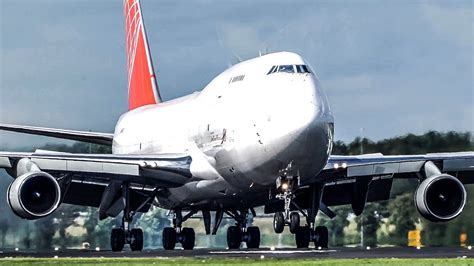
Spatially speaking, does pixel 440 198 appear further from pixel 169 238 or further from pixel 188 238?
pixel 169 238

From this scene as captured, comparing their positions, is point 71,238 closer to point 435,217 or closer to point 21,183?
point 21,183

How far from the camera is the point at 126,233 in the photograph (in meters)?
43.6

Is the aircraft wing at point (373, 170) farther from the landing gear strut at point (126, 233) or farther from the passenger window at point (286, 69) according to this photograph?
the landing gear strut at point (126, 233)

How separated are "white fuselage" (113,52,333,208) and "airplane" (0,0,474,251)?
4cm

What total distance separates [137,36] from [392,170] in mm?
19638

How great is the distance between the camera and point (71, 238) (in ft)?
162

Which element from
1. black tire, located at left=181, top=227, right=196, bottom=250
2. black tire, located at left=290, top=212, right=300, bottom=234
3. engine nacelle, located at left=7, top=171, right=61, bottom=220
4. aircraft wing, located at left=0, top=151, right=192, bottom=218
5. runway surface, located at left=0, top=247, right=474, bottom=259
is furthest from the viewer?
black tire, located at left=181, top=227, right=196, bottom=250

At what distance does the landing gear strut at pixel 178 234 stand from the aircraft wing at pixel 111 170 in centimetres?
109

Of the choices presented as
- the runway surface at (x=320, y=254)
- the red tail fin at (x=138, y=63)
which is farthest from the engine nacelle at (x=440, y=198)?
the red tail fin at (x=138, y=63)

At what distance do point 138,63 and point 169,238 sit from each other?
13672mm

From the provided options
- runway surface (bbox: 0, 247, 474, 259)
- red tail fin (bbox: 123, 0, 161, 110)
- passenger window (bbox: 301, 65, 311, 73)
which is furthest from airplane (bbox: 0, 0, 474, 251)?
red tail fin (bbox: 123, 0, 161, 110)

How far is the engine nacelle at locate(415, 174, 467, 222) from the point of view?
39531mm

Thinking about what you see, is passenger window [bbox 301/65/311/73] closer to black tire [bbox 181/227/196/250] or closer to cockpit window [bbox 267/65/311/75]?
cockpit window [bbox 267/65/311/75]

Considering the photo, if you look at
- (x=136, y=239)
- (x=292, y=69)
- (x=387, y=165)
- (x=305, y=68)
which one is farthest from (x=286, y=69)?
(x=136, y=239)
